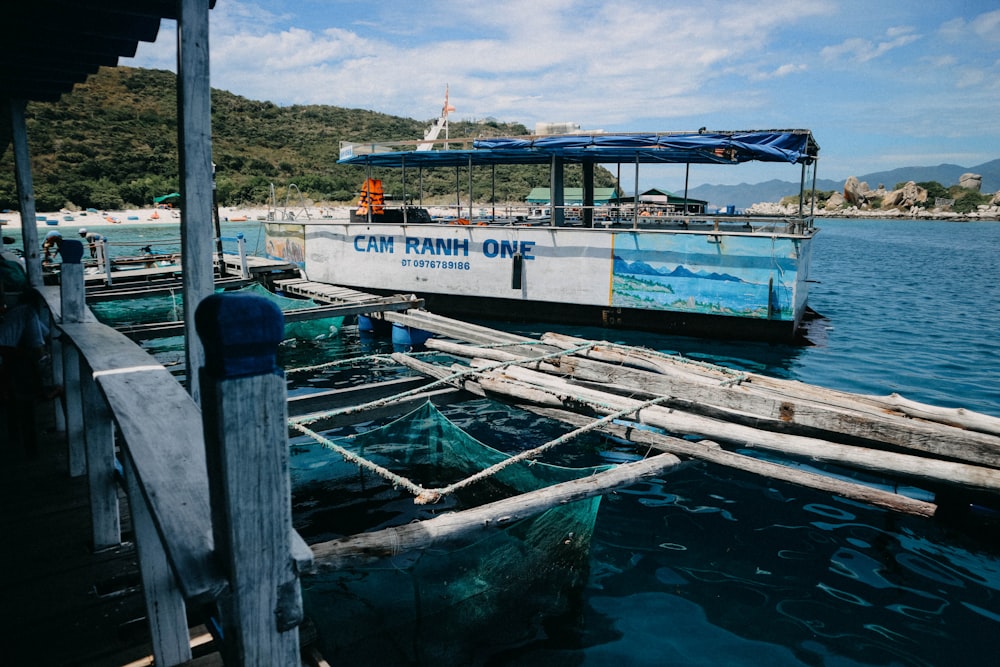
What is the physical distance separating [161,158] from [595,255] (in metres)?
68.8

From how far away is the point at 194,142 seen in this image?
9.85 feet

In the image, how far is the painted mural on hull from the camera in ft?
42.5

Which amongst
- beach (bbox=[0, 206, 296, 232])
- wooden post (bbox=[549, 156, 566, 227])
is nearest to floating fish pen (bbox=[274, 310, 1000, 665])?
wooden post (bbox=[549, 156, 566, 227])

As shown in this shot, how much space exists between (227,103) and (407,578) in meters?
113

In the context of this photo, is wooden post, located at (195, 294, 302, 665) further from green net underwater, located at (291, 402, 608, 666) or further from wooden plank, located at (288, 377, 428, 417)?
wooden plank, located at (288, 377, 428, 417)

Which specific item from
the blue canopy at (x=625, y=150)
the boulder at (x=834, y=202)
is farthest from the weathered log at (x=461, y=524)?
the boulder at (x=834, y=202)

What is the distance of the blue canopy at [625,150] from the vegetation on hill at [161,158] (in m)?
33.8

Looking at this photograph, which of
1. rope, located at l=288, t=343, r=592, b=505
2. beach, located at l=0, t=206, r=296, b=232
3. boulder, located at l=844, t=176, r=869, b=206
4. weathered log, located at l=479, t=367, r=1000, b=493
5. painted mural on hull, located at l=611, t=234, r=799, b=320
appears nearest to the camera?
rope, located at l=288, t=343, r=592, b=505

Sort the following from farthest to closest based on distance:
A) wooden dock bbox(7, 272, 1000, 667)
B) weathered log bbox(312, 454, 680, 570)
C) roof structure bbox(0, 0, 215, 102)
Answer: roof structure bbox(0, 0, 215, 102)
weathered log bbox(312, 454, 680, 570)
wooden dock bbox(7, 272, 1000, 667)

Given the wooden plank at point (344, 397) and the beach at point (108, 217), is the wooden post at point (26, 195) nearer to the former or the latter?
the wooden plank at point (344, 397)

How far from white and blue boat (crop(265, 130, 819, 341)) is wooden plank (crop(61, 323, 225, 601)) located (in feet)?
35.0

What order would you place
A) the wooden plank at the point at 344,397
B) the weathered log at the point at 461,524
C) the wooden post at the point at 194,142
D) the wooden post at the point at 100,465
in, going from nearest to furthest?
the wooden post at the point at 194,142
the weathered log at the point at 461,524
the wooden post at the point at 100,465
the wooden plank at the point at 344,397

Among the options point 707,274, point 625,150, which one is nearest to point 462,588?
point 707,274

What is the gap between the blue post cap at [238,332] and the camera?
131 cm
